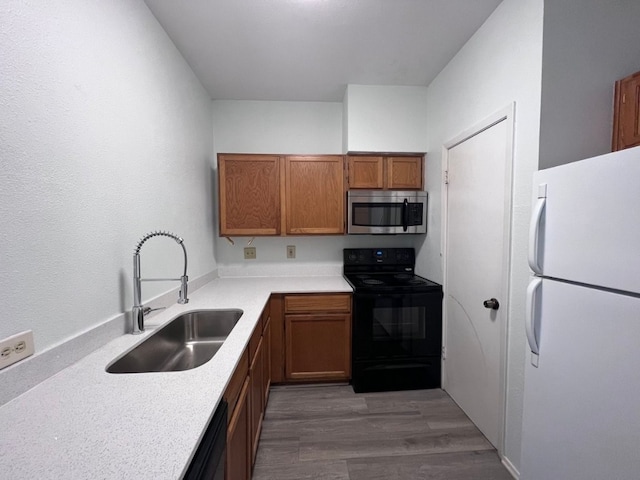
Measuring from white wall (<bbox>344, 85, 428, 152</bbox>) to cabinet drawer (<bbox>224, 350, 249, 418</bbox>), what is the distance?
6.38 ft

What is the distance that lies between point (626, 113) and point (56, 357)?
2550mm

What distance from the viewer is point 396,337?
2.18 m

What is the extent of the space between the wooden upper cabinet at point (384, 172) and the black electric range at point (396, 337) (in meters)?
0.95

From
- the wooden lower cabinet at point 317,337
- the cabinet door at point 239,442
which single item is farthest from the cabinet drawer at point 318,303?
the cabinet door at point 239,442

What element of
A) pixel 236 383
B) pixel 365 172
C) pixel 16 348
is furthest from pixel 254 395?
pixel 365 172

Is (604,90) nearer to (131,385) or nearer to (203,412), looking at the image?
(203,412)

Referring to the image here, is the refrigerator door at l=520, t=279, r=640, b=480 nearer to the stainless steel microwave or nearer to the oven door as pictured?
the oven door

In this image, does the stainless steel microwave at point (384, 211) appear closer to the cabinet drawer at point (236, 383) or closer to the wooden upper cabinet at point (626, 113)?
the wooden upper cabinet at point (626, 113)

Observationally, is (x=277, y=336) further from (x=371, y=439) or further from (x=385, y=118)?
(x=385, y=118)

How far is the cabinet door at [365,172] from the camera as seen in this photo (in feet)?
8.02

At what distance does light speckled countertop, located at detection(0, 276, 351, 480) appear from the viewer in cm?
55

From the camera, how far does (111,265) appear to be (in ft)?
3.92

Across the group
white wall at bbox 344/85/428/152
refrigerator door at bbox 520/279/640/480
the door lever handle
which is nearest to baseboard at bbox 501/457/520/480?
refrigerator door at bbox 520/279/640/480

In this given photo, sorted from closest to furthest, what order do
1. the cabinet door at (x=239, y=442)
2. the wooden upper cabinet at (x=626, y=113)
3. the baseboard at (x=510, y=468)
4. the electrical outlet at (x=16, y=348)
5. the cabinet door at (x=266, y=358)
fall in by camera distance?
the electrical outlet at (x=16, y=348) → the cabinet door at (x=239, y=442) → the wooden upper cabinet at (x=626, y=113) → the baseboard at (x=510, y=468) → the cabinet door at (x=266, y=358)
